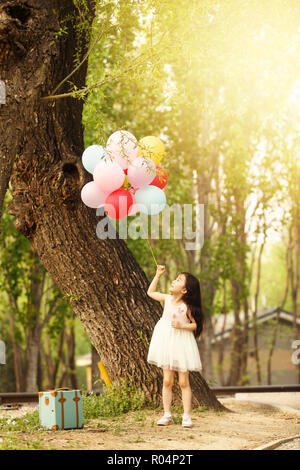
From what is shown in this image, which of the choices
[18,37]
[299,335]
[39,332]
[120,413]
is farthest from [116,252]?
[299,335]

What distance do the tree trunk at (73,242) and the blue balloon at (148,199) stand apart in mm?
1006

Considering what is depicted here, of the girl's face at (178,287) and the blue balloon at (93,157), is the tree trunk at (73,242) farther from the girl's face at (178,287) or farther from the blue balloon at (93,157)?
the girl's face at (178,287)

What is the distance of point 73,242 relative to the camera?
24.3 feet

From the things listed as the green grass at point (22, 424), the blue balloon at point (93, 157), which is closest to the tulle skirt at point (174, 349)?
the green grass at point (22, 424)

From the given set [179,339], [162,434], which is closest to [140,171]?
[179,339]

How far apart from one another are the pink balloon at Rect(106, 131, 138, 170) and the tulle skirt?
1731 mm

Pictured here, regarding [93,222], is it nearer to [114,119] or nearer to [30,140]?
[30,140]

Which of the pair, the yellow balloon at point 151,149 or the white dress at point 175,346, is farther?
the yellow balloon at point 151,149

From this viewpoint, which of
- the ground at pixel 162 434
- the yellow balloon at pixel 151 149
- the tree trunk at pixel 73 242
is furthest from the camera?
the tree trunk at pixel 73 242

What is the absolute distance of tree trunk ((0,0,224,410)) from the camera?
727 centimetres

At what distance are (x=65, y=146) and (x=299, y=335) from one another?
1608 centimetres

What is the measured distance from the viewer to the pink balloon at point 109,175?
6203mm

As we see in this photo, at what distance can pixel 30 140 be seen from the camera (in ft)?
24.3

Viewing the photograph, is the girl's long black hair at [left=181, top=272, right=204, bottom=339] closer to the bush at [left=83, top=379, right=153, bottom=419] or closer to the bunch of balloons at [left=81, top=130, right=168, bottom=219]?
the bunch of balloons at [left=81, top=130, right=168, bottom=219]
